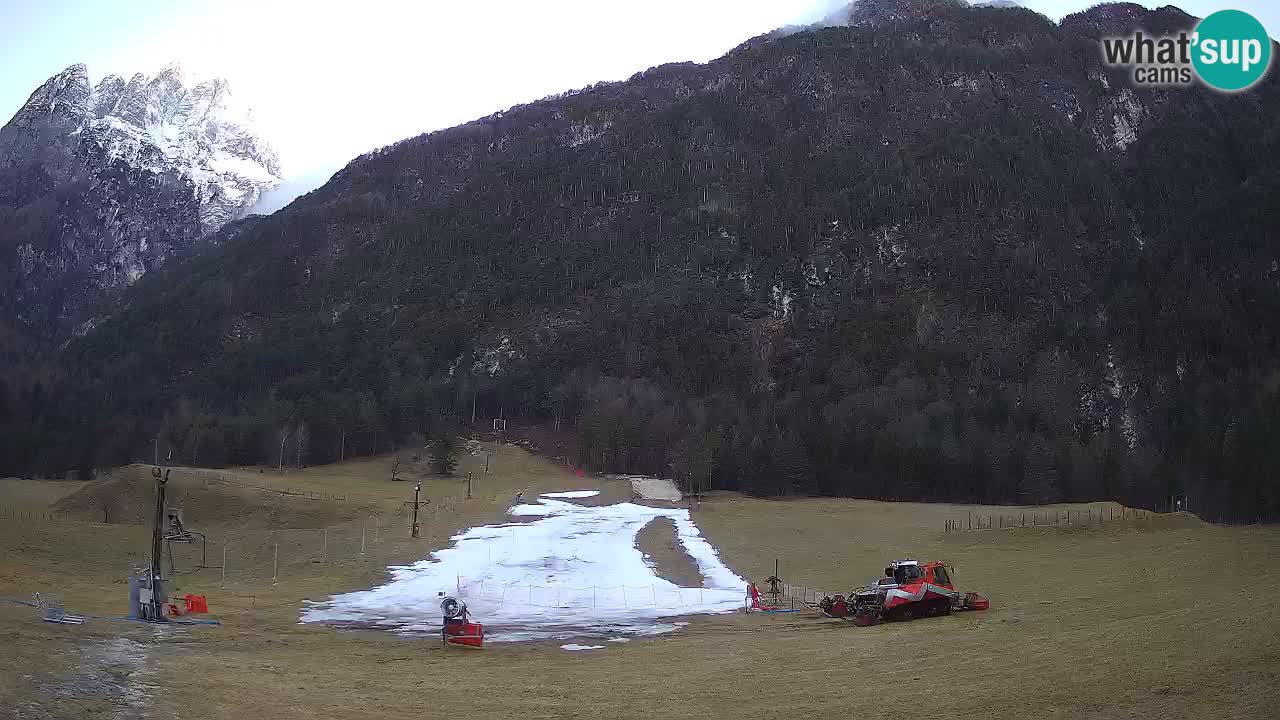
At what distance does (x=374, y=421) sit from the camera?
120 metres

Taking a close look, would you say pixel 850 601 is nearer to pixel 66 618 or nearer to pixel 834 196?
pixel 66 618

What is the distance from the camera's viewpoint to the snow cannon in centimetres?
2247

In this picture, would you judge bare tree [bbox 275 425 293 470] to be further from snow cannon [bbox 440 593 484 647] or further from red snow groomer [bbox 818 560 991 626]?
red snow groomer [bbox 818 560 991 626]

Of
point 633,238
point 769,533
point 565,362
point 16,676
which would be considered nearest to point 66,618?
point 16,676

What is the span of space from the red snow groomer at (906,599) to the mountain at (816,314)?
5839 cm

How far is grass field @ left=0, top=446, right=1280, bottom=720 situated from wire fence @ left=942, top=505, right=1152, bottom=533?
482 cm

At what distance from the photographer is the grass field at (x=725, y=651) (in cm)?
1371

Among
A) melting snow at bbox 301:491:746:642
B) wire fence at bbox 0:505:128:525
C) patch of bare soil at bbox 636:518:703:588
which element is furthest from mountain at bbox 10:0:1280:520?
wire fence at bbox 0:505:128:525

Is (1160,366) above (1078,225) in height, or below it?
below

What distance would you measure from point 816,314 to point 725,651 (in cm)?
13662

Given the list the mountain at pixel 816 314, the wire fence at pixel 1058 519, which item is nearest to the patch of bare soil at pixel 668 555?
the wire fence at pixel 1058 519

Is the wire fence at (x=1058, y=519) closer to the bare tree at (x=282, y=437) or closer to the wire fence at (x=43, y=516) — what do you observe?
the wire fence at (x=43, y=516)

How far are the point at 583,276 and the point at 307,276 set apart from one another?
63494 millimetres

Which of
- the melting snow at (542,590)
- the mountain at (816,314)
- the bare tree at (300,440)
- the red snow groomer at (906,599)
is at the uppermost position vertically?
the mountain at (816,314)
